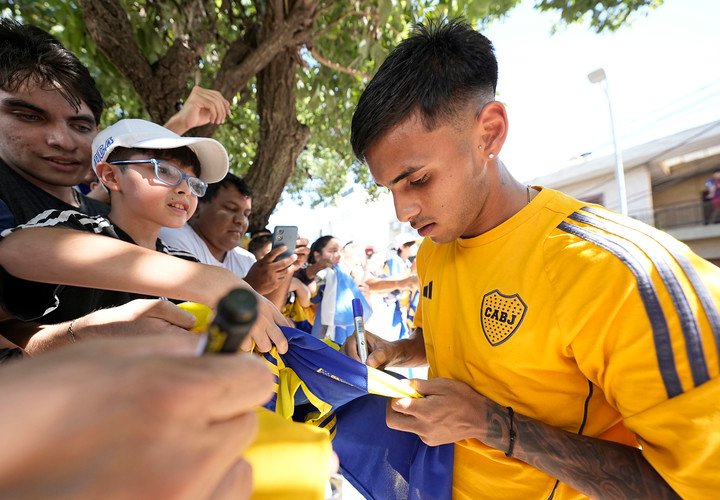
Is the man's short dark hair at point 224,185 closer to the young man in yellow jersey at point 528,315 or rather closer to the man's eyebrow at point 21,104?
the man's eyebrow at point 21,104

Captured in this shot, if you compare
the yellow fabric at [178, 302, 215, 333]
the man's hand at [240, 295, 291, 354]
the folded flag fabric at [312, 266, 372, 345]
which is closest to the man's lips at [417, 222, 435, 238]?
the man's hand at [240, 295, 291, 354]

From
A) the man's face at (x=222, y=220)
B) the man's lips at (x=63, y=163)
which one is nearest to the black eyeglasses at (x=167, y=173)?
the man's lips at (x=63, y=163)

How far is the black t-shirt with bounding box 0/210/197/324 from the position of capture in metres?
1.34

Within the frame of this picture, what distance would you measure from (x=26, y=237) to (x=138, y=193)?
2.48 feet

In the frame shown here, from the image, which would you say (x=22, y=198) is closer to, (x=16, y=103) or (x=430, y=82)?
(x=16, y=103)

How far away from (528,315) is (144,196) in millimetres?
1751

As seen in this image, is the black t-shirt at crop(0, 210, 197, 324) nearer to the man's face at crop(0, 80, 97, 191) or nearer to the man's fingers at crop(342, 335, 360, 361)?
the man's face at crop(0, 80, 97, 191)

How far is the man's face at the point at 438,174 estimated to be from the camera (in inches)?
61.1

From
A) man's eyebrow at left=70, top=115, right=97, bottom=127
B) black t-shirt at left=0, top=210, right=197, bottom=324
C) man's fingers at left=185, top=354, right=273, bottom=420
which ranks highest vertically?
man's eyebrow at left=70, top=115, right=97, bottom=127

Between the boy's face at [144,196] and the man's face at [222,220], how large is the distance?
172 centimetres

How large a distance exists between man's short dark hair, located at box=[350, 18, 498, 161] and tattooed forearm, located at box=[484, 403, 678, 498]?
1.09 m

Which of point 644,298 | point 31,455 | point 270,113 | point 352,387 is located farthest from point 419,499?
point 270,113

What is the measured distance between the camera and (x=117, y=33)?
3992mm

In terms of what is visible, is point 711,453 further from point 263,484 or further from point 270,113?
point 270,113
